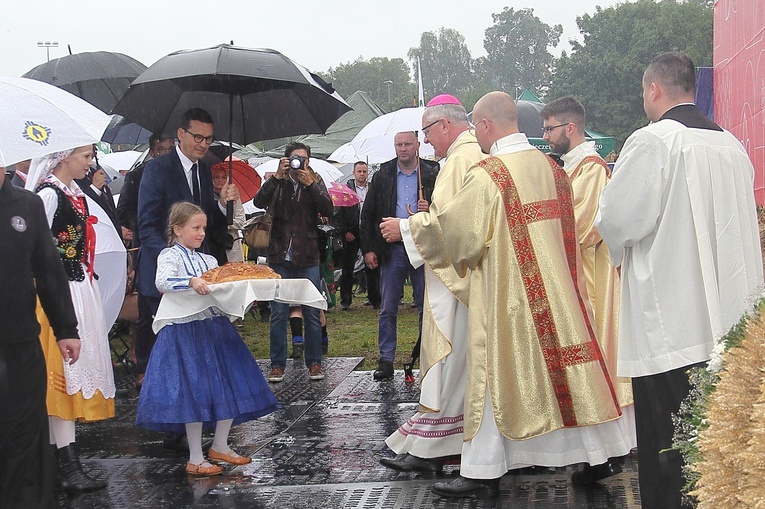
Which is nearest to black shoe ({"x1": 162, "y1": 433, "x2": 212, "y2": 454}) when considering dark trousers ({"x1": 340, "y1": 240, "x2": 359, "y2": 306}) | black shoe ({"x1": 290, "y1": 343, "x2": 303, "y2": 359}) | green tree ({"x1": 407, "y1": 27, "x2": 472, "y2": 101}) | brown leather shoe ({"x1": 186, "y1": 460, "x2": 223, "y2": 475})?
brown leather shoe ({"x1": 186, "y1": 460, "x2": 223, "y2": 475})

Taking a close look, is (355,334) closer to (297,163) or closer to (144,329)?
(297,163)

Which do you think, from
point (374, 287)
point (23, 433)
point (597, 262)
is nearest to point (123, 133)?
point (374, 287)

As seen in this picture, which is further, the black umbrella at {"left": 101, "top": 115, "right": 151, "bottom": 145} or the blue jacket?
the black umbrella at {"left": 101, "top": 115, "right": 151, "bottom": 145}

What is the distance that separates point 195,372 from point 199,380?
52 millimetres

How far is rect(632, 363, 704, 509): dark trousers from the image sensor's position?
428 cm

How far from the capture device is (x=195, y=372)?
5879 mm

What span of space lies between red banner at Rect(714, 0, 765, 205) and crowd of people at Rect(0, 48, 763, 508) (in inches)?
44.0

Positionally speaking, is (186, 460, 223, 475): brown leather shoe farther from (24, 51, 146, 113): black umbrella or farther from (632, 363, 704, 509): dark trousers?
(24, 51, 146, 113): black umbrella

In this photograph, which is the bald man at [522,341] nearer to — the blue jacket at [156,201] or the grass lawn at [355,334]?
the blue jacket at [156,201]

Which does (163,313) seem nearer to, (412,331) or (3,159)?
(3,159)

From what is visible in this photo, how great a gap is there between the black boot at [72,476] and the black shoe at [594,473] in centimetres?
268

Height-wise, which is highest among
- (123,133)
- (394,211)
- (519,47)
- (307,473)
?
(519,47)

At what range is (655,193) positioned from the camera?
432 cm

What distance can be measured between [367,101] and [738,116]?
22255mm
